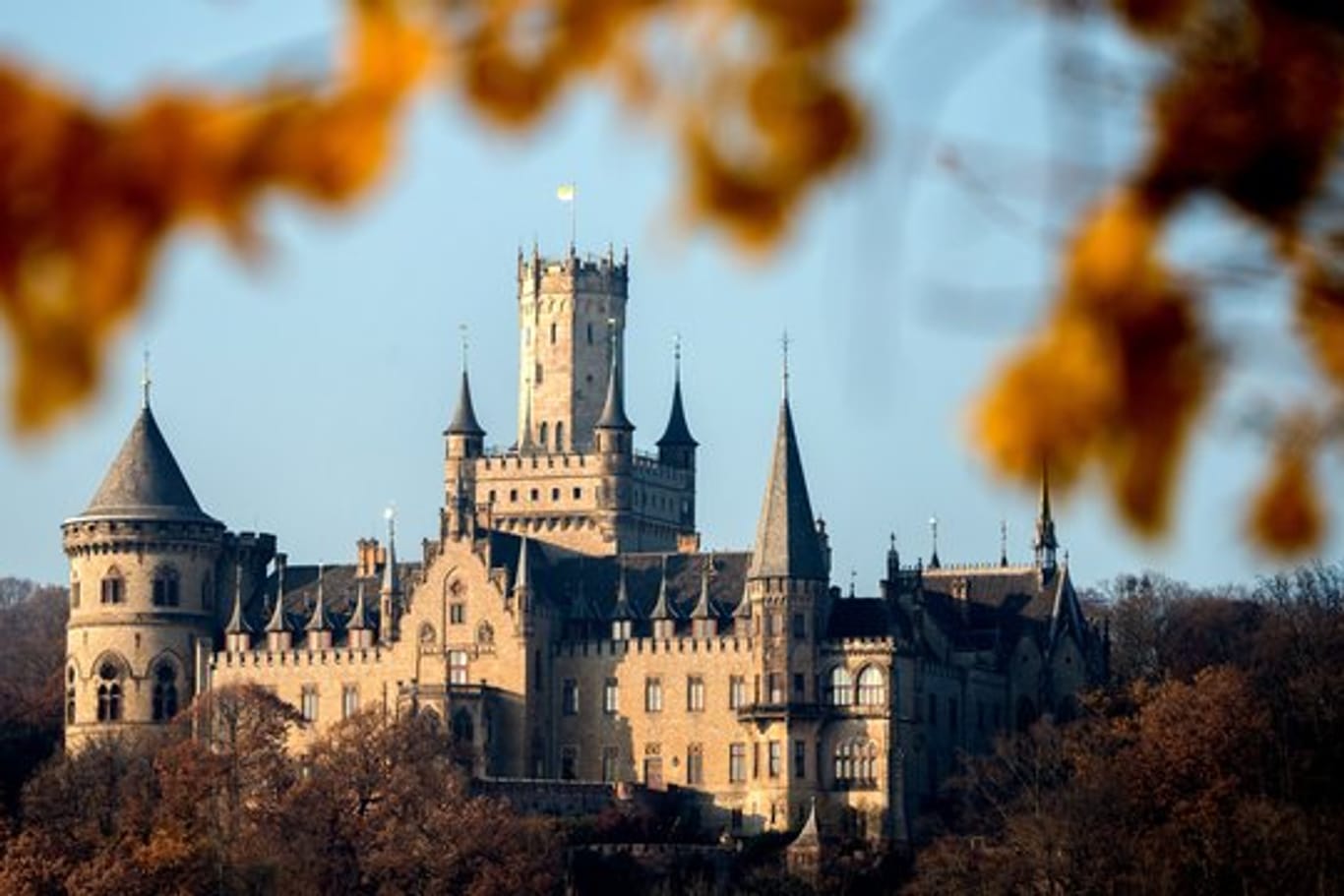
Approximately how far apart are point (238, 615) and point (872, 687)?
21.9 metres

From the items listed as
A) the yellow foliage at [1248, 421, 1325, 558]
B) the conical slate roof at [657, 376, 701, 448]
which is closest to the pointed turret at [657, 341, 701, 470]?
the conical slate roof at [657, 376, 701, 448]

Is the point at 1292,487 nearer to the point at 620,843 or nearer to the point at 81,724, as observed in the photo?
the point at 620,843

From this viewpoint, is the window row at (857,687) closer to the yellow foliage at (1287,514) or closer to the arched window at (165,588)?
the arched window at (165,588)

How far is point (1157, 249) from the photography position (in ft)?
21.3

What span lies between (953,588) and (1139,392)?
119 meters

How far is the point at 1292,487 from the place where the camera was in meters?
7.07

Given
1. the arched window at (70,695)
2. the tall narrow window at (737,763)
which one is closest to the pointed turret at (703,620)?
the tall narrow window at (737,763)

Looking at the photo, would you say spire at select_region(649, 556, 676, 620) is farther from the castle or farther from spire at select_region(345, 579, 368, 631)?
spire at select_region(345, 579, 368, 631)

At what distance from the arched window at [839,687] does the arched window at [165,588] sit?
22.5 meters

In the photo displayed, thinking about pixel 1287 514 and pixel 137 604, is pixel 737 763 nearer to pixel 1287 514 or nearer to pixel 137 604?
pixel 137 604

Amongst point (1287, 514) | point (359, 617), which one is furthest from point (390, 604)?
point (1287, 514)

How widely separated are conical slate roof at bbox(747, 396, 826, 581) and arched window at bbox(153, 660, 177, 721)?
18965mm

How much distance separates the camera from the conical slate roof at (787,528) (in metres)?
116

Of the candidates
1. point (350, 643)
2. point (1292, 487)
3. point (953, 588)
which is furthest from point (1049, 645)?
point (1292, 487)
